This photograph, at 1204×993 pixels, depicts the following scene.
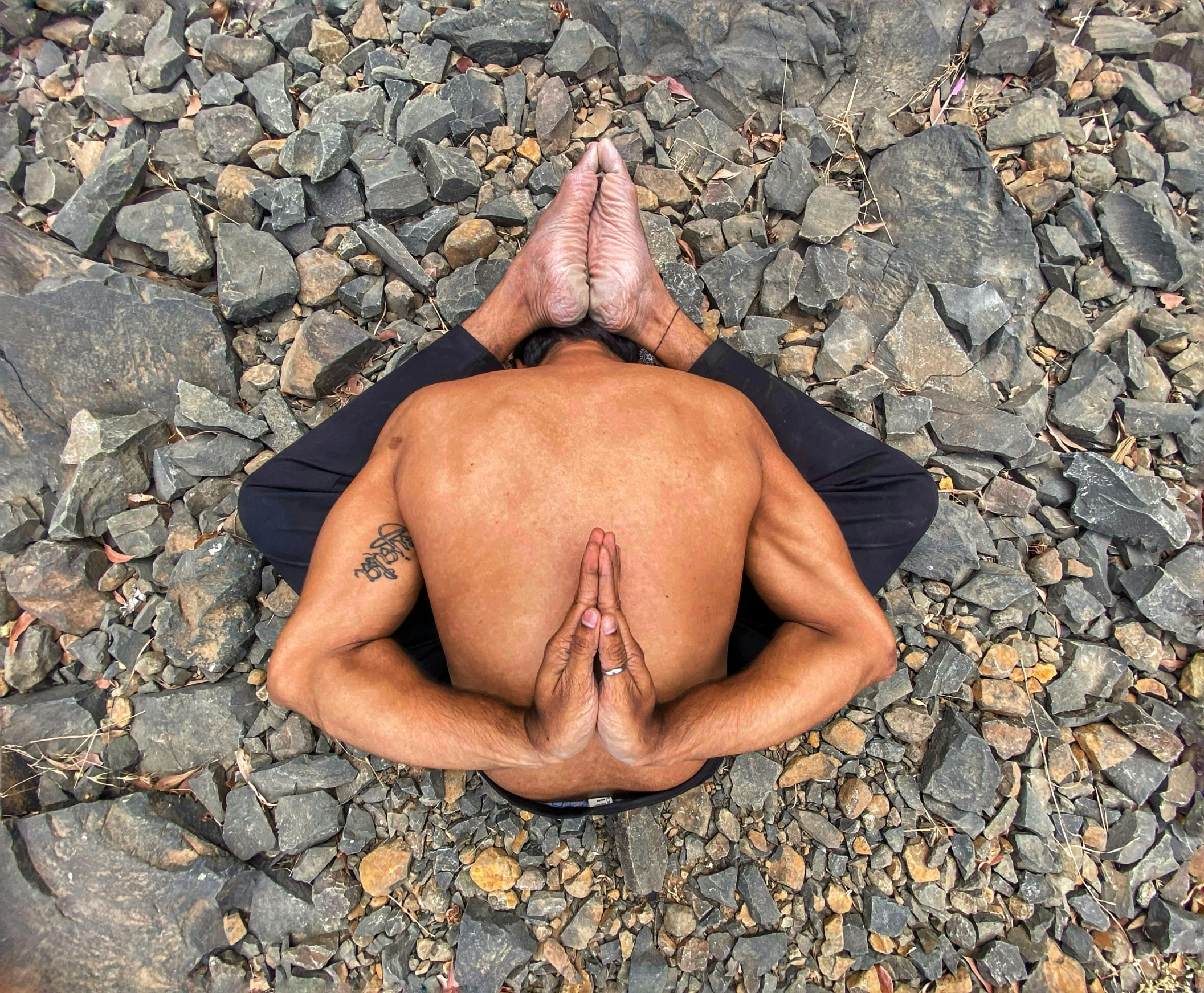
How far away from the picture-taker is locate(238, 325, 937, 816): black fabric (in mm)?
2141

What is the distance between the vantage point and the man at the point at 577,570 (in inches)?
60.9

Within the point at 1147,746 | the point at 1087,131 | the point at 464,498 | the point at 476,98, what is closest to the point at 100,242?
the point at 476,98

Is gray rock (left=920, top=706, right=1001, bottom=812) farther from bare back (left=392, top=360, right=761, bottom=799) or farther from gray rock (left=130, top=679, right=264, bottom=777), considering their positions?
gray rock (left=130, top=679, right=264, bottom=777)

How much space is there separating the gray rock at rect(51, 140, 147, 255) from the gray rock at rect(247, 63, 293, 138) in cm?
44

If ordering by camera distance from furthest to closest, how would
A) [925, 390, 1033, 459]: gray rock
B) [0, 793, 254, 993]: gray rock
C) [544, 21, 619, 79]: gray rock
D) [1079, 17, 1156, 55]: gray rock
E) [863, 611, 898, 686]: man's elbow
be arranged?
[1079, 17, 1156, 55]: gray rock < [544, 21, 619, 79]: gray rock < [925, 390, 1033, 459]: gray rock < [0, 793, 254, 993]: gray rock < [863, 611, 898, 686]: man's elbow

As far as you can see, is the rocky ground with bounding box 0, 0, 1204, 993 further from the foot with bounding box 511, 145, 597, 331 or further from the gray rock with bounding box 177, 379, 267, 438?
the foot with bounding box 511, 145, 597, 331

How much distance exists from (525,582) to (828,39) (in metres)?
2.36

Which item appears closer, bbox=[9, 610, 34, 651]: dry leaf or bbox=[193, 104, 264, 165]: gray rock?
bbox=[9, 610, 34, 651]: dry leaf

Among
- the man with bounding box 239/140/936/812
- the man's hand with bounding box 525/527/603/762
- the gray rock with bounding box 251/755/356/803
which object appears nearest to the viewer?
the man's hand with bounding box 525/527/603/762

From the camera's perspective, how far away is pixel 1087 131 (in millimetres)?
2691

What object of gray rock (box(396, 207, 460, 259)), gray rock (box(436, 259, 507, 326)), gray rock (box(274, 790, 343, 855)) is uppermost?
gray rock (box(396, 207, 460, 259))

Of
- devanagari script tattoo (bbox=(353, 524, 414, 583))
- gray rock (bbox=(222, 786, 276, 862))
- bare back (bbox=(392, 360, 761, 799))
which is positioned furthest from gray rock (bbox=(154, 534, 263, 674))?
bare back (bbox=(392, 360, 761, 799))

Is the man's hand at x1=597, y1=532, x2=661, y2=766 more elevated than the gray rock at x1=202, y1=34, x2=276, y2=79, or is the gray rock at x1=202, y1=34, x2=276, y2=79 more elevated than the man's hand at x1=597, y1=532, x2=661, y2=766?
the gray rock at x1=202, y1=34, x2=276, y2=79

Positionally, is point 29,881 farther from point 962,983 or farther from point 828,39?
point 828,39
